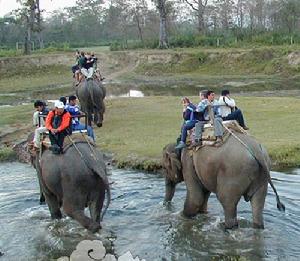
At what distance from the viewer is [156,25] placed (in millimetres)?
70062

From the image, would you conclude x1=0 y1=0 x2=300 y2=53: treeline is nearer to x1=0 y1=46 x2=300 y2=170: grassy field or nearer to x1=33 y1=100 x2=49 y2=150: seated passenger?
x1=0 y1=46 x2=300 y2=170: grassy field

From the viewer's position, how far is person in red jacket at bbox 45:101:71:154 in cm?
920

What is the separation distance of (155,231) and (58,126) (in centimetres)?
243

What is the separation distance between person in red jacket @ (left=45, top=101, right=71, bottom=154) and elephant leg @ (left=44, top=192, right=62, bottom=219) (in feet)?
3.48

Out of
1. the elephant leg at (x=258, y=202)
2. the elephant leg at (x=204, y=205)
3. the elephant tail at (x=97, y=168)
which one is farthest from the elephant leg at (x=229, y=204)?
the elephant tail at (x=97, y=168)

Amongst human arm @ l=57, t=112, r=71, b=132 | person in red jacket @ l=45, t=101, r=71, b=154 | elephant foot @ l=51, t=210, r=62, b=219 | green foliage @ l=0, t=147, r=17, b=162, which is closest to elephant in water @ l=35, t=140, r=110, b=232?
person in red jacket @ l=45, t=101, r=71, b=154

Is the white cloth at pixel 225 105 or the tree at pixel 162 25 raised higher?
the tree at pixel 162 25

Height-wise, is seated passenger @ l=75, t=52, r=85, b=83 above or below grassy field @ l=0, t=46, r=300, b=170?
above

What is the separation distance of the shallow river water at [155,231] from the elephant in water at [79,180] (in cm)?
60

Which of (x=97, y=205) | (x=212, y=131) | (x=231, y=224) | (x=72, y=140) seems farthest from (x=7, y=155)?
(x=231, y=224)

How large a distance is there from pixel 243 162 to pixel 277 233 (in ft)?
5.63

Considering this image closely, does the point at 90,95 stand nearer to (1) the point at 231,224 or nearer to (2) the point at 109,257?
(1) the point at 231,224

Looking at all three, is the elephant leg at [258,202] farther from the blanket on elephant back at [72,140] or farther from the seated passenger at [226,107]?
the blanket on elephant back at [72,140]

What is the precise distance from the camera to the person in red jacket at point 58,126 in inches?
362
